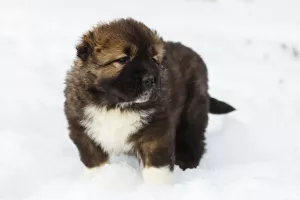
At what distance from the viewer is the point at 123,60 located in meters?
4.04

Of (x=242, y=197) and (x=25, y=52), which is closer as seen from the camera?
(x=242, y=197)

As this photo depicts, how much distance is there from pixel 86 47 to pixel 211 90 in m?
3.59

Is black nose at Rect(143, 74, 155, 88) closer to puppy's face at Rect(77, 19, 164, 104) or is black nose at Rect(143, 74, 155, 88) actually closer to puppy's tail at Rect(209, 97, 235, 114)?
puppy's face at Rect(77, 19, 164, 104)

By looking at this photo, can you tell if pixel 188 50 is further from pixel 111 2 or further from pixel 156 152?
pixel 111 2

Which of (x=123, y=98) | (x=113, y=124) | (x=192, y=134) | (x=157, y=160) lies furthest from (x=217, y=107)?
(x=123, y=98)

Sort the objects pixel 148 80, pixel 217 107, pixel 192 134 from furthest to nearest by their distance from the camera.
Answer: pixel 217 107 < pixel 192 134 < pixel 148 80

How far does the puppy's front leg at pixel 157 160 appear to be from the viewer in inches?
170

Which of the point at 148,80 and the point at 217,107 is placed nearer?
the point at 148,80

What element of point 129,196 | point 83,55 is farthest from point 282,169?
point 83,55

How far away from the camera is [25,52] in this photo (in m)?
8.16

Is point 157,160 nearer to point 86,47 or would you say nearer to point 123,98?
point 123,98

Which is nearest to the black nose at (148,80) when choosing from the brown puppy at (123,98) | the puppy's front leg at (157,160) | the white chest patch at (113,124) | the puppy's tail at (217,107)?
the brown puppy at (123,98)

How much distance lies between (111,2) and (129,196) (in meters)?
7.02

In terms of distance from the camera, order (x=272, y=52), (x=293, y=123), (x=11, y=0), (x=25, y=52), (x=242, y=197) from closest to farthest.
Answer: (x=242, y=197) → (x=293, y=123) → (x=25, y=52) → (x=272, y=52) → (x=11, y=0)
